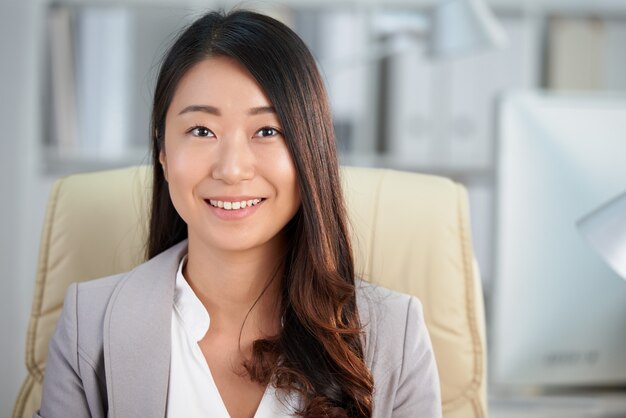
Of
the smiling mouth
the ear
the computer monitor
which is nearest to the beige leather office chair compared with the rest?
the computer monitor

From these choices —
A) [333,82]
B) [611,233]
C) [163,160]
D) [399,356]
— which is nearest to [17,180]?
[333,82]

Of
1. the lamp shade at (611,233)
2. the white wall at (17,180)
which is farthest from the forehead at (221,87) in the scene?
the white wall at (17,180)

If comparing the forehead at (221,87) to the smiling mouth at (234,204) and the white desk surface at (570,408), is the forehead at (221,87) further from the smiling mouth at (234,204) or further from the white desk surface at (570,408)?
the white desk surface at (570,408)

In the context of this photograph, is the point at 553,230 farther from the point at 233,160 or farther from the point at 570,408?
the point at 233,160

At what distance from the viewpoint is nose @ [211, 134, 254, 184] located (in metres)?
1.15


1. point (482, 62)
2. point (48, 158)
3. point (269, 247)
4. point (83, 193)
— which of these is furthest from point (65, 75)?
point (269, 247)

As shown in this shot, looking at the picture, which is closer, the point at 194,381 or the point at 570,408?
the point at 194,381

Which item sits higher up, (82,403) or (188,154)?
(188,154)

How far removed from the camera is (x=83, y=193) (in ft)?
4.82

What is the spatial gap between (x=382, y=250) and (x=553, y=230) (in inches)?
11.5

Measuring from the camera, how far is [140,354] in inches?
48.4

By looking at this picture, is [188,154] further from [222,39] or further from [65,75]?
[65,75]

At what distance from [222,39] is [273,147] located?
19 centimetres

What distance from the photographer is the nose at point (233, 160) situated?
1.15 metres
